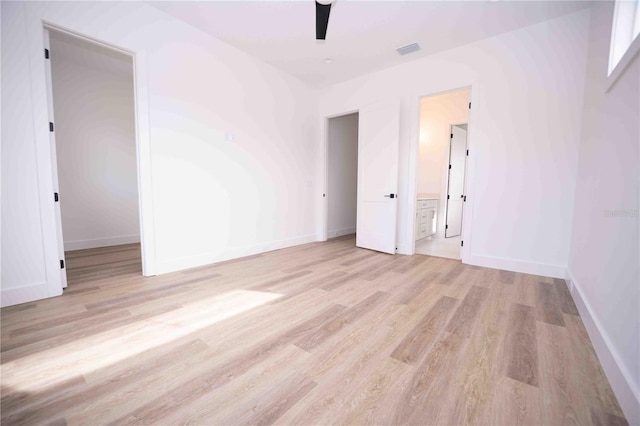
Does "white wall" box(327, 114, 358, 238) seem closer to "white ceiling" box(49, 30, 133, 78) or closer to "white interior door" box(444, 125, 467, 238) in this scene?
"white interior door" box(444, 125, 467, 238)

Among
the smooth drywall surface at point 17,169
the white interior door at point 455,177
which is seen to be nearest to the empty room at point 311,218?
the smooth drywall surface at point 17,169

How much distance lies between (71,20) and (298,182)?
328 cm

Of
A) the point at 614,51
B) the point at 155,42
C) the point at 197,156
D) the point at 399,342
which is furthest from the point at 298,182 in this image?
the point at 614,51

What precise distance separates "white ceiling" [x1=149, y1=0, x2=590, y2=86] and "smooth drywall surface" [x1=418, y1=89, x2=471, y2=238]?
6.65 ft

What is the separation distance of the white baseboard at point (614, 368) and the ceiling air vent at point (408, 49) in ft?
11.0

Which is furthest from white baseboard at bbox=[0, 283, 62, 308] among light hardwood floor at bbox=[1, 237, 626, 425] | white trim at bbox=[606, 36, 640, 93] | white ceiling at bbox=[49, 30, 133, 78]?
white trim at bbox=[606, 36, 640, 93]

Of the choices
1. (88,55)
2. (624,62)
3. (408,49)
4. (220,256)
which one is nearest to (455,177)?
(408,49)

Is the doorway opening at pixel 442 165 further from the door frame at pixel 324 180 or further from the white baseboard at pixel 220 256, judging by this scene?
the white baseboard at pixel 220 256

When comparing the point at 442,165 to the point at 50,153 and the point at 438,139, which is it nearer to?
the point at 438,139

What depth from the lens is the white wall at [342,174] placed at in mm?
5438

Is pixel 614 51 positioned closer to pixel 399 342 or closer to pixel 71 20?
pixel 399 342

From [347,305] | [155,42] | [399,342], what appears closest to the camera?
[399,342]

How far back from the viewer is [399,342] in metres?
1.65

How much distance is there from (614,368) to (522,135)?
2642 mm
